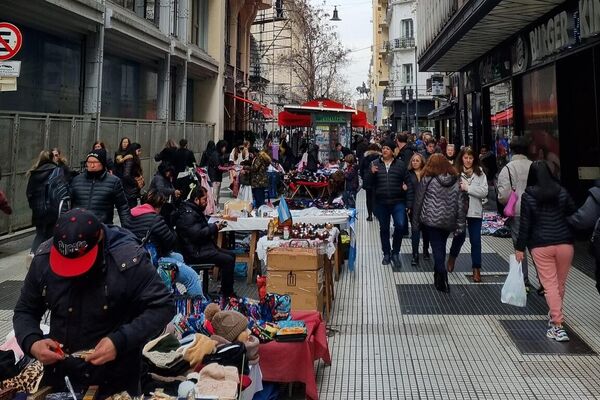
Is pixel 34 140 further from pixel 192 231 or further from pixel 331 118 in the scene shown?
pixel 331 118

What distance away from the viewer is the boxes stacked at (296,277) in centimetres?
598

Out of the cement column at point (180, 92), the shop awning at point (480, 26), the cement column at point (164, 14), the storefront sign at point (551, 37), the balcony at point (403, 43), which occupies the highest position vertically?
the balcony at point (403, 43)

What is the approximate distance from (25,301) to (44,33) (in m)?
13.5

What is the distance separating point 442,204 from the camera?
754 centimetres

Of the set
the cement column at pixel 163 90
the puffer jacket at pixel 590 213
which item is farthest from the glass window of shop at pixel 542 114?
the cement column at pixel 163 90

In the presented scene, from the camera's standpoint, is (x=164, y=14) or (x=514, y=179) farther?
(x=164, y=14)

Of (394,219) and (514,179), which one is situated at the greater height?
(514,179)

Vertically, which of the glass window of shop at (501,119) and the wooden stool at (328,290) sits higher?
the glass window of shop at (501,119)

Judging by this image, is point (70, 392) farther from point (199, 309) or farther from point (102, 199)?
point (102, 199)

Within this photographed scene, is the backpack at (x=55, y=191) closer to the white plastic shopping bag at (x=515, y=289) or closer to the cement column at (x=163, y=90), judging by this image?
the white plastic shopping bag at (x=515, y=289)

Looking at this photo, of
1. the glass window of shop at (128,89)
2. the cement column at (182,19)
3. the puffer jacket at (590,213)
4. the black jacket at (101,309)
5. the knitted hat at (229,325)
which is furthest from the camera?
the cement column at (182,19)

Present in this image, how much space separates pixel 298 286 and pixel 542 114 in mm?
8587

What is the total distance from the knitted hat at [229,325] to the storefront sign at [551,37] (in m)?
8.44

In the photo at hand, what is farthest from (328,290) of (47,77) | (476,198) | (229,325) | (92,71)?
(92,71)
